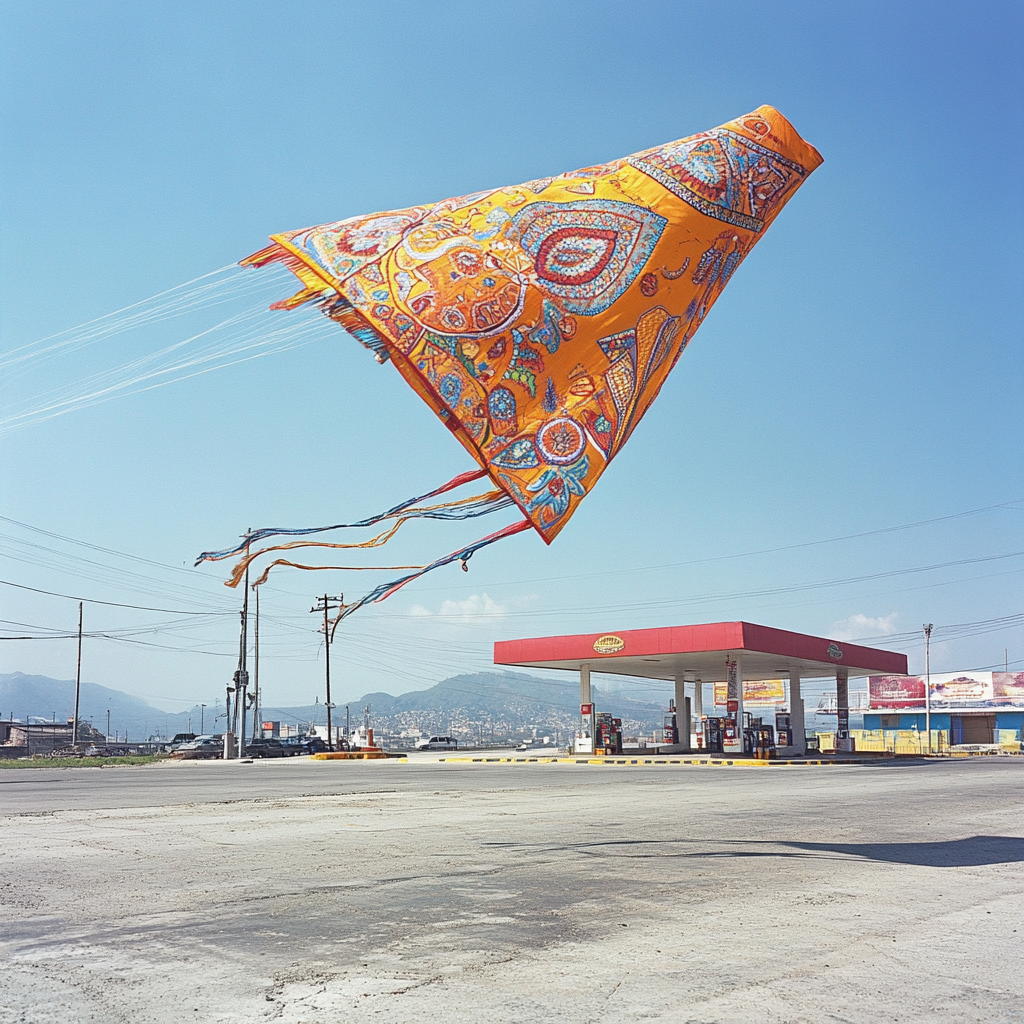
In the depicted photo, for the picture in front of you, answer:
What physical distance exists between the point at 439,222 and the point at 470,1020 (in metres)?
4.41

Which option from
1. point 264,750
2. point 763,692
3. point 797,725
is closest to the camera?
point 797,725

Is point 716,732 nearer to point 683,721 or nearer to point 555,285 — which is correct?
point 683,721

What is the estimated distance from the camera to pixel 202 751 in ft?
159

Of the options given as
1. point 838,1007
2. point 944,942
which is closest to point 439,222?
point 838,1007

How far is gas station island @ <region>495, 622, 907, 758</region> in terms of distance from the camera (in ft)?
120

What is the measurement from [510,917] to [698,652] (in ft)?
102

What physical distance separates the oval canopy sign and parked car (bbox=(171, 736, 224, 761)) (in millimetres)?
20350

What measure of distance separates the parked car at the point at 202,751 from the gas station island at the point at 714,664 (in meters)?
16.4

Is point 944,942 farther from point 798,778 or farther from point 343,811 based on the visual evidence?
point 798,778

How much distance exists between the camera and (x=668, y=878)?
8250mm

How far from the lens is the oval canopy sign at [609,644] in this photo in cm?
3831

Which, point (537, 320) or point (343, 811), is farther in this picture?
point (343, 811)

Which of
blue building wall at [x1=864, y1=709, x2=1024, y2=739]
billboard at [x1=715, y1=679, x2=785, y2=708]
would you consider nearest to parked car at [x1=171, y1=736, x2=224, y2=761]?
billboard at [x1=715, y1=679, x2=785, y2=708]

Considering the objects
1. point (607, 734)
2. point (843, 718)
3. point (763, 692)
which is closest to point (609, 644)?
→ point (607, 734)
